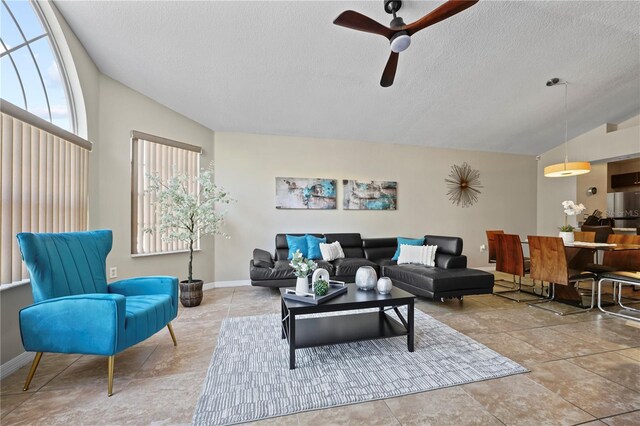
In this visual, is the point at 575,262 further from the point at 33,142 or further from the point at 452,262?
the point at 33,142

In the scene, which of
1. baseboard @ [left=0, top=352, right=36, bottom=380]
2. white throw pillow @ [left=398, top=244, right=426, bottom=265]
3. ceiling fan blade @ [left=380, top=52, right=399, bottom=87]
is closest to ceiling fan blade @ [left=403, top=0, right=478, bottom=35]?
ceiling fan blade @ [left=380, top=52, right=399, bottom=87]

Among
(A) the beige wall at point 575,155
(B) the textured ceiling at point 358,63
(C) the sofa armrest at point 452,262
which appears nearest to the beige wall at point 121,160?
(B) the textured ceiling at point 358,63

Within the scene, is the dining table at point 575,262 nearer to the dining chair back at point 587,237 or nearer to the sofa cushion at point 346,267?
the dining chair back at point 587,237

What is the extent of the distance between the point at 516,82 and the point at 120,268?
236 inches

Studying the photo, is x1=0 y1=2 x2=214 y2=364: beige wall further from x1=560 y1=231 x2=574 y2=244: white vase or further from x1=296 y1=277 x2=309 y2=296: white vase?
x1=560 y1=231 x2=574 y2=244: white vase

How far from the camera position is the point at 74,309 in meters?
1.81

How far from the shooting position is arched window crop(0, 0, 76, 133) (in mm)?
2197

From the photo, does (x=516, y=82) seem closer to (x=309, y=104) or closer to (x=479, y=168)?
(x=479, y=168)

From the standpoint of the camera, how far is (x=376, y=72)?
3.61 metres

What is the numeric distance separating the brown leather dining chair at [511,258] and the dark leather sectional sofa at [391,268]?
66cm

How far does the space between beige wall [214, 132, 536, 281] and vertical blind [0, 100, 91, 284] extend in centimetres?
216

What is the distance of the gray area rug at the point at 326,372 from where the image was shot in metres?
1.71

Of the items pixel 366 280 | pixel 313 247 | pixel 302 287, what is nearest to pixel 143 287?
pixel 302 287

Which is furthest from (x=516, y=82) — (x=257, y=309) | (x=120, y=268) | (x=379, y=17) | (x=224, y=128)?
(x=120, y=268)
